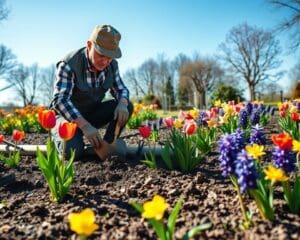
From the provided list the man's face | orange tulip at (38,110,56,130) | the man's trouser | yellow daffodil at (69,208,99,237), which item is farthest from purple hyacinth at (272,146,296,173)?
the man's trouser

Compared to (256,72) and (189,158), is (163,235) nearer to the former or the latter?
(189,158)

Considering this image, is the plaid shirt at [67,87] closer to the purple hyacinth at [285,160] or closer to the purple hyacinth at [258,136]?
Result: the purple hyacinth at [258,136]

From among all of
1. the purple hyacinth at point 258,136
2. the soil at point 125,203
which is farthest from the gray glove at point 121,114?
the purple hyacinth at point 258,136

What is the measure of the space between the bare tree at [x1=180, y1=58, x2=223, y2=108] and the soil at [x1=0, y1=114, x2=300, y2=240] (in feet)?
140

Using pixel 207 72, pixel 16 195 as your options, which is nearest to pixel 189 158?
pixel 16 195

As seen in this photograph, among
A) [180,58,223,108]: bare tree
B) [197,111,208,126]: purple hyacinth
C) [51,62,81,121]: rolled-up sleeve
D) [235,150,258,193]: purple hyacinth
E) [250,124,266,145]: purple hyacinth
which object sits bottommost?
[235,150,258,193]: purple hyacinth

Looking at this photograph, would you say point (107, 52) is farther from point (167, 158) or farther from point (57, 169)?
point (57, 169)

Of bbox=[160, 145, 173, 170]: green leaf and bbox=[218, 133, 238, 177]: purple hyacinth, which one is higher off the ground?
bbox=[218, 133, 238, 177]: purple hyacinth

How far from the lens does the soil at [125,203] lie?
1.67m

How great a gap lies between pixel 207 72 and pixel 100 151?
Answer: 43334 mm

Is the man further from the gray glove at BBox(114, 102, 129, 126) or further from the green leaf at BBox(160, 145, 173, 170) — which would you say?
the green leaf at BBox(160, 145, 173, 170)

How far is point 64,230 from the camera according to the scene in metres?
1.77

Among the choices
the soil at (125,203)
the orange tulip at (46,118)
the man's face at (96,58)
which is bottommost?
the soil at (125,203)

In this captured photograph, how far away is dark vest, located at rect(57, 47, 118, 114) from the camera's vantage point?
130 inches
